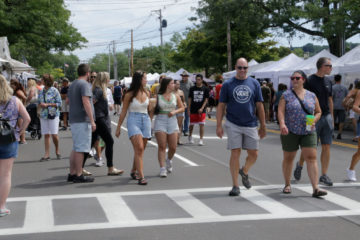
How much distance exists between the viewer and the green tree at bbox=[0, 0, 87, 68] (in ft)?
115

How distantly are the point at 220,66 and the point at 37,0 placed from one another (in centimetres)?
1978

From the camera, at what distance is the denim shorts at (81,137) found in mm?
7934

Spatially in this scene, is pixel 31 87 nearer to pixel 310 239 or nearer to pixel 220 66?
pixel 310 239

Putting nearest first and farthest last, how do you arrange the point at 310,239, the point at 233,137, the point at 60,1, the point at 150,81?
the point at 310,239, the point at 233,137, the point at 60,1, the point at 150,81

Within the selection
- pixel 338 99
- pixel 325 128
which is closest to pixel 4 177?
pixel 325 128

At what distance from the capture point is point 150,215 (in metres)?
5.82

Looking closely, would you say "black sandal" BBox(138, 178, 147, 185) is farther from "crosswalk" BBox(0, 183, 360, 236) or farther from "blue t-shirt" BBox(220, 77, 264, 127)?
"blue t-shirt" BBox(220, 77, 264, 127)

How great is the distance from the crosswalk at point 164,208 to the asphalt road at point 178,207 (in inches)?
0.4

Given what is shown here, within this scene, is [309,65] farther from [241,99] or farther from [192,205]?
[192,205]

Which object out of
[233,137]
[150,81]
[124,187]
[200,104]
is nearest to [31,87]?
[200,104]

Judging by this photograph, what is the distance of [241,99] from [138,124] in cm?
187

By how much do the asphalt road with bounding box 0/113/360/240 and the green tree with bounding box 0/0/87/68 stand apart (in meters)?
27.3

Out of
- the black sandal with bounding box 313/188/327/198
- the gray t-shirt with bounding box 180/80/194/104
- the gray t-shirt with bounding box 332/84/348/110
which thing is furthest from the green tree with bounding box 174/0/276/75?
the black sandal with bounding box 313/188/327/198

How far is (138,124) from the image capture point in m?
7.98
